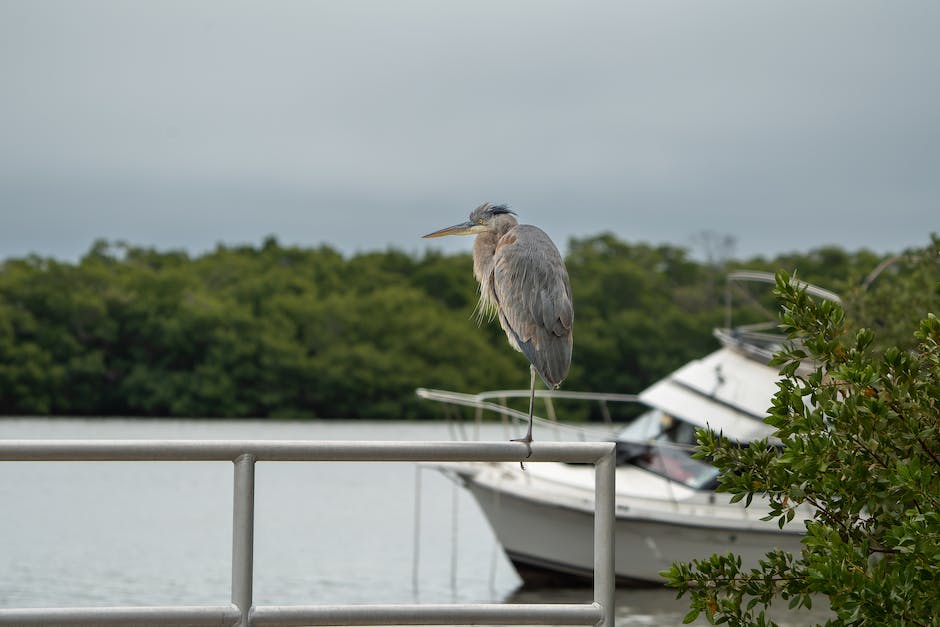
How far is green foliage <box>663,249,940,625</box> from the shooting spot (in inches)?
129

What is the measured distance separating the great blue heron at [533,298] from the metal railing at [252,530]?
5.42ft

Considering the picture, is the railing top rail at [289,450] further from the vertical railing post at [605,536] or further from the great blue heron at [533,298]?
the great blue heron at [533,298]

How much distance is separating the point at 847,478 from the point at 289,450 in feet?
5.43

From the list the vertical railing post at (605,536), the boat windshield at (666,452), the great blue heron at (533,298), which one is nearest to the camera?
the vertical railing post at (605,536)

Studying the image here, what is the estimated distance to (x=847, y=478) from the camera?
3551 mm

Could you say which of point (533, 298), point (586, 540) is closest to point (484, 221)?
point (533, 298)

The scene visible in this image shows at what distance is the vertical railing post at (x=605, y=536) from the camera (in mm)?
2943

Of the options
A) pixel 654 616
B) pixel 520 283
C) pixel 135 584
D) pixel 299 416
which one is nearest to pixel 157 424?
pixel 299 416

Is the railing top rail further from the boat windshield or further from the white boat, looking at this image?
the boat windshield

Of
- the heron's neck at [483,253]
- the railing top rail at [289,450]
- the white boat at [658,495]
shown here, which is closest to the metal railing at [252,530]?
the railing top rail at [289,450]

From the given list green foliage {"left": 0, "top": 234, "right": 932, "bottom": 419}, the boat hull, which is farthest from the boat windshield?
green foliage {"left": 0, "top": 234, "right": 932, "bottom": 419}

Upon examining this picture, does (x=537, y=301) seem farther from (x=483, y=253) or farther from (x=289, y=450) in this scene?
(x=289, y=450)

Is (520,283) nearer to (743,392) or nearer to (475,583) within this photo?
(743,392)

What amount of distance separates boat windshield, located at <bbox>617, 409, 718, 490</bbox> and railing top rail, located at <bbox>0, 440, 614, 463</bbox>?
41.5 ft
